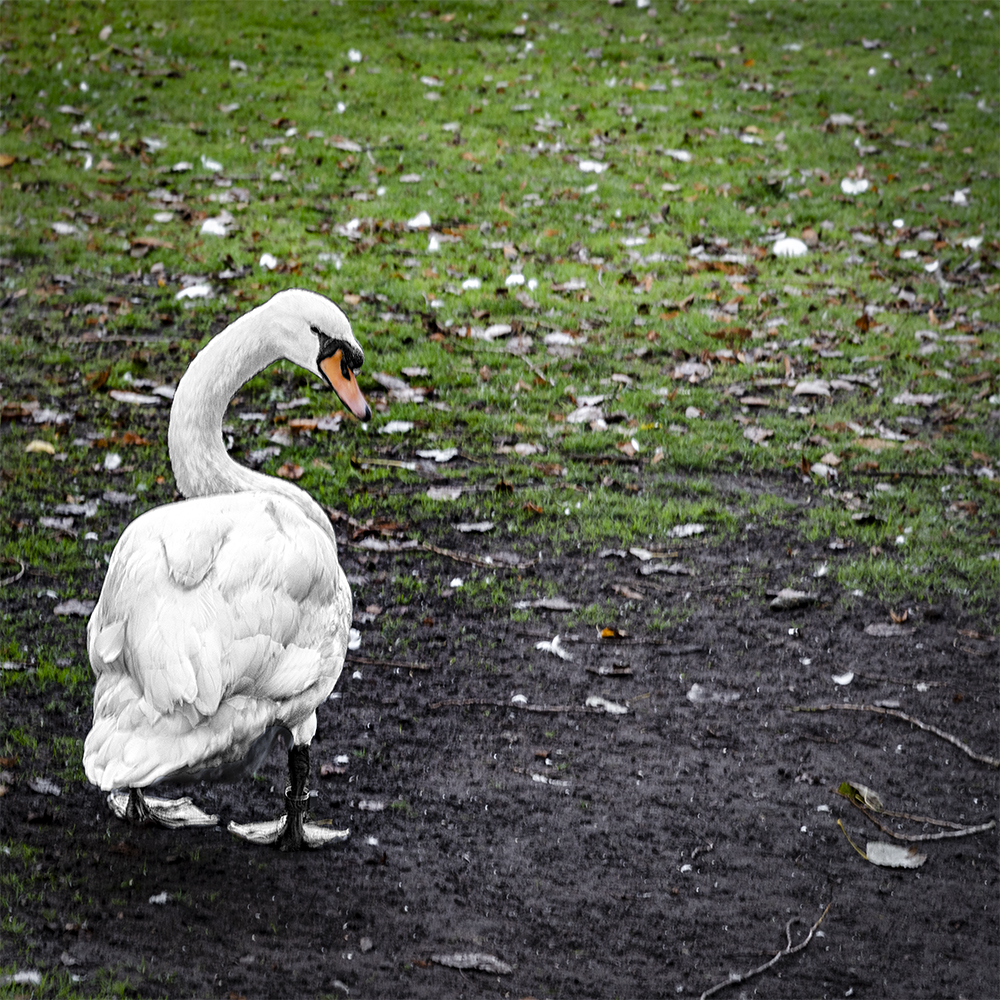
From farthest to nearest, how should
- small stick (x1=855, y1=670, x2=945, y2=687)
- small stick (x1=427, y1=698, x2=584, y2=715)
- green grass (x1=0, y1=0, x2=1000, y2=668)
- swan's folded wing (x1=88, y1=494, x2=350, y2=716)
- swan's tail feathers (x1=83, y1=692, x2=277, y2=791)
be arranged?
green grass (x1=0, y1=0, x2=1000, y2=668)
small stick (x1=855, y1=670, x2=945, y2=687)
small stick (x1=427, y1=698, x2=584, y2=715)
swan's folded wing (x1=88, y1=494, x2=350, y2=716)
swan's tail feathers (x1=83, y1=692, x2=277, y2=791)

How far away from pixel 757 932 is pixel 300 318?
2.50m

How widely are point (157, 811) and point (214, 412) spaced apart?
135cm

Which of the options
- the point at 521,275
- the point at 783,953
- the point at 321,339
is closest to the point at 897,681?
the point at 783,953

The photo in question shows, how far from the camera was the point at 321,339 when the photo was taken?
148 inches

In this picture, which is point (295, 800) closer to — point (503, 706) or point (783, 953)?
point (503, 706)

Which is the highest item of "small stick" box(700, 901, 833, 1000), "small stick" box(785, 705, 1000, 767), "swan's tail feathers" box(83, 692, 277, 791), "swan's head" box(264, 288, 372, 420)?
"swan's head" box(264, 288, 372, 420)

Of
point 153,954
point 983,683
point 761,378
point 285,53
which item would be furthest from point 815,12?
point 153,954

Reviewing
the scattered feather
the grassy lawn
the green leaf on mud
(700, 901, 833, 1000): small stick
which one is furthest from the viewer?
the grassy lawn

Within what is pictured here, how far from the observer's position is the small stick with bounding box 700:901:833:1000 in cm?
306

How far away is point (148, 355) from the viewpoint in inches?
276

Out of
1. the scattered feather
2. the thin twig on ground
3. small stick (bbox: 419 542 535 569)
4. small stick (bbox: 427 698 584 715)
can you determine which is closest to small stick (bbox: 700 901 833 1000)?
the thin twig on ground

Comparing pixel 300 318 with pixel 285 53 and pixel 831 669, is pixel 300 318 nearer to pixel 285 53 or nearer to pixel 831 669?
pixel 831 669

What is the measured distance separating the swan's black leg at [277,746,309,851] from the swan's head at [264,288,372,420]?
1.18 meters

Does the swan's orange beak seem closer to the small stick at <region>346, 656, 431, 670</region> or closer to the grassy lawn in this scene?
the small stick at <region>346, 656, 431, 670</region>
